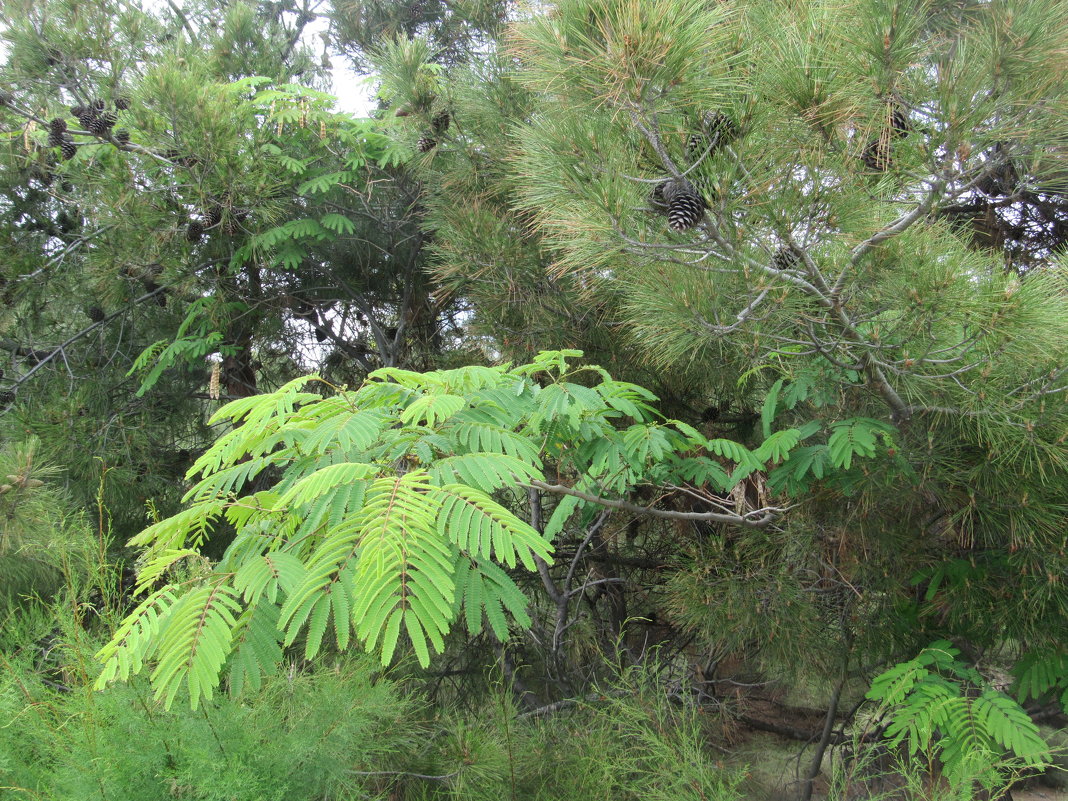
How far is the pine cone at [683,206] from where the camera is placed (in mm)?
1826

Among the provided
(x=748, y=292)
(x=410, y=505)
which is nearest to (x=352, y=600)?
(x=410, y=505)

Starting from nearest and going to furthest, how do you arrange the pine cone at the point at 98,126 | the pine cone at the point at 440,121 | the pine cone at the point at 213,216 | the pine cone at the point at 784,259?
the pine cone at the point at 784,259
the pine cone at the point at 98,126
the pine cone at the point at 440,121
the pine cone at the point at 213,216

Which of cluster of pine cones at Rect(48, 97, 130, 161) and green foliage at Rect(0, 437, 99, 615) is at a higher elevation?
cluster of pine cones at Rect(48, 97, 130, 161)

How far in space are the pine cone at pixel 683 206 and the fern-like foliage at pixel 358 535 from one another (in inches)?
20.2

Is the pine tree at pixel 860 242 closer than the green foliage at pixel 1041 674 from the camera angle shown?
Yes

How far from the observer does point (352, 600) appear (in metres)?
1.25

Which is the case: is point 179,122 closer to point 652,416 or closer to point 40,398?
point 40,398

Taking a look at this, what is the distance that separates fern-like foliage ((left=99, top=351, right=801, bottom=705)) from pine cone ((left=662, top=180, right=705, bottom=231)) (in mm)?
513

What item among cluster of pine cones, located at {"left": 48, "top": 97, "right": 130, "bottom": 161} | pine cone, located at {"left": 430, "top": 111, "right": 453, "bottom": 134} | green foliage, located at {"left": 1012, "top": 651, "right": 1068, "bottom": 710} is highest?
pine cone, located at {"left": 430, "top": 111, "right": 453, "bottom": 134}

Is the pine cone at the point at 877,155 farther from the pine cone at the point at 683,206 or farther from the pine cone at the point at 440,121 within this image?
the pine cone at the point at 440,121

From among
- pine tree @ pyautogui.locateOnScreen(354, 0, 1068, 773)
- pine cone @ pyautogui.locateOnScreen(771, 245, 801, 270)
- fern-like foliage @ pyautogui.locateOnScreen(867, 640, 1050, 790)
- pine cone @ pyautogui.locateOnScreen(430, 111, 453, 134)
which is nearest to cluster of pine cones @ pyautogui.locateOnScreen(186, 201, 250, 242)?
pine cone @ pyautogui.locateOnScreen(430, 111, 453, 134)

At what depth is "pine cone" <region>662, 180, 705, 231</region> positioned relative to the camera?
1.83 meters

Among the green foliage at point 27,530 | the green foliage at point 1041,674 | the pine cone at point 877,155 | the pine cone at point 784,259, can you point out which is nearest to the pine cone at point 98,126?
the green foliage at point 27,530

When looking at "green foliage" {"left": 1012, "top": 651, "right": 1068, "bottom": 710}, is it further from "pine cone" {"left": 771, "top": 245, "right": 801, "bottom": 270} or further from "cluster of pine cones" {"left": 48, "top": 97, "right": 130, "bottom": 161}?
"cluster of pine cones" {"left": 48, "top": 97, "right": 130, "bottom": 161}
